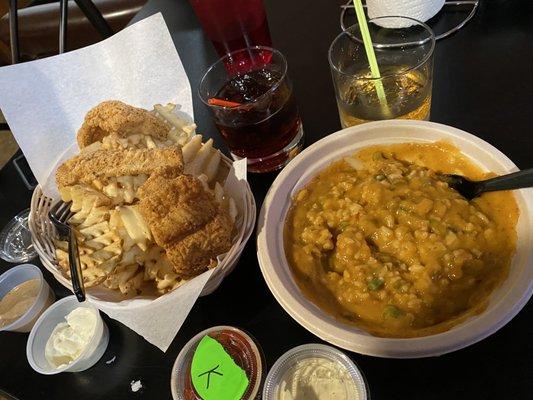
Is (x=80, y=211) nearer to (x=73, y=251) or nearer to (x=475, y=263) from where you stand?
(x=73, y=251)

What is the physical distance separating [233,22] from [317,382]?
135 centimetres

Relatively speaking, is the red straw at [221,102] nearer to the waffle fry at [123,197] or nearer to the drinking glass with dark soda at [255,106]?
the drinking glass with dark soda at [255,106]

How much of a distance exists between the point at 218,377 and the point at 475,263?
68cm

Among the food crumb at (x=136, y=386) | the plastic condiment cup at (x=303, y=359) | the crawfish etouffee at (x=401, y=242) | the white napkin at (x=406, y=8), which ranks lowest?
the food crumb at (x=136, y=386)

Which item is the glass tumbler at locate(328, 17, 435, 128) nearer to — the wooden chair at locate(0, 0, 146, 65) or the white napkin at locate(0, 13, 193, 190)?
the white napkin at locate(0, 13, 193, 190)

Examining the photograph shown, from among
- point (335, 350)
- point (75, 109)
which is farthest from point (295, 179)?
point (75, 109)

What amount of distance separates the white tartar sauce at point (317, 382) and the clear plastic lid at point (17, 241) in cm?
110

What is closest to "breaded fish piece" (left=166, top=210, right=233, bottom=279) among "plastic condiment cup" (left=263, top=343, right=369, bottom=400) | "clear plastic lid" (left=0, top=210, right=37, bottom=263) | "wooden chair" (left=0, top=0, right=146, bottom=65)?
"plastic condiment cup" (left=263, top=343, right=369, bottom=400)

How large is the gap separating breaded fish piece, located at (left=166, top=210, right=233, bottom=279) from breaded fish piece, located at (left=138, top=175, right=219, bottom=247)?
17mm

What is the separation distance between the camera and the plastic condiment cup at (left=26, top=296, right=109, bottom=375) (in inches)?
51.6

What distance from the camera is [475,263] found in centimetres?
114

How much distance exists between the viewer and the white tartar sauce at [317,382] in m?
1.08

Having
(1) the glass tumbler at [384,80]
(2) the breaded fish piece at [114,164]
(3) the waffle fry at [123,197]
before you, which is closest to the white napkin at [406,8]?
(1) the glass tumbler at [384,80]

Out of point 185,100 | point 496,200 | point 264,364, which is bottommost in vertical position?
point 264,364
